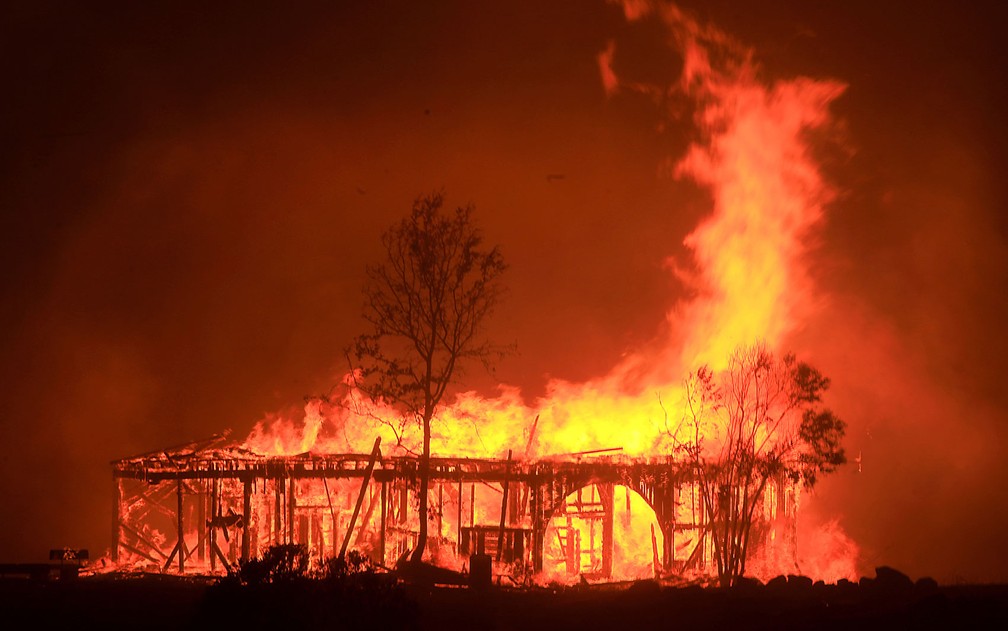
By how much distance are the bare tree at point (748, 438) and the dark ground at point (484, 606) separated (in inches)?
150

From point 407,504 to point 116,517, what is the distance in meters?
10.5

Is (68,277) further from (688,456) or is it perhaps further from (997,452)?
(997,452)

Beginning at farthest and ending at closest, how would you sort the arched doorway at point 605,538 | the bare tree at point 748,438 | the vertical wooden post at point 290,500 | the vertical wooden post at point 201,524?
the vertical wooden post at point 201,524 < the arched doorway at point 605,538 < the vertical wooden post at point 290,500 < the bare tree at point 748,438

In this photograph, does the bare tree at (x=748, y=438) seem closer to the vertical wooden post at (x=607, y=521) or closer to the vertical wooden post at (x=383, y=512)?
the vertical wooden post at (x=607, y=521)

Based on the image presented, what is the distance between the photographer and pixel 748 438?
32719mm

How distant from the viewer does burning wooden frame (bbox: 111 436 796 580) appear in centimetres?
3256

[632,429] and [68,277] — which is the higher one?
[68,277]

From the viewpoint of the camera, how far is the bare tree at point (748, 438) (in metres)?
31.6

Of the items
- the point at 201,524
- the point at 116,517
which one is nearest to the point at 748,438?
the point at 201,524

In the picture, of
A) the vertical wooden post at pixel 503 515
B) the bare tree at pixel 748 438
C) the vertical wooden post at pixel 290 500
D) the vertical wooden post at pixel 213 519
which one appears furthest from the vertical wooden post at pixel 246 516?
the bare tree at pixel 748 438

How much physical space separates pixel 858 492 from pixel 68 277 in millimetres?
43018

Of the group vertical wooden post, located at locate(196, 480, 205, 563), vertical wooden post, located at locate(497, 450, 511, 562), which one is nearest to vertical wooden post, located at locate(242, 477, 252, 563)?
vertical wooden post, located at locate(196, 480, 205, 563)

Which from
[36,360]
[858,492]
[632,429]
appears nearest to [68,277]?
Result: [36,360]

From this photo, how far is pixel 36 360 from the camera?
56.7m
